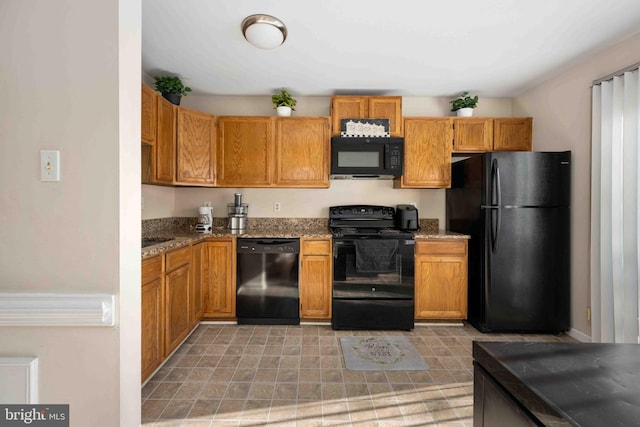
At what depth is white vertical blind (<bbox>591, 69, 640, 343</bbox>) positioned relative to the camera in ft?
7.60

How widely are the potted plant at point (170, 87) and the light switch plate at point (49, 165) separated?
2.06 m

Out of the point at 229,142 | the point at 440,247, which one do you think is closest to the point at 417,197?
the point at 440,247

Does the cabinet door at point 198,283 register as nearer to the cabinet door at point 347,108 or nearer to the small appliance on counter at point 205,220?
the small appliance on counter at point 205,220

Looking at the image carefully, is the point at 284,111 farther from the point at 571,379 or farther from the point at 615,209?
the point at 571,379

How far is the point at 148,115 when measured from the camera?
2566mm

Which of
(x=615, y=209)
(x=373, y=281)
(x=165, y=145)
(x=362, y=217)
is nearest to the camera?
(x=615, y=209)

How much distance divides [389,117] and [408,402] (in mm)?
2613

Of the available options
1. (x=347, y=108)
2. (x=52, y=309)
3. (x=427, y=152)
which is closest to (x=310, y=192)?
(x=347, y=108)

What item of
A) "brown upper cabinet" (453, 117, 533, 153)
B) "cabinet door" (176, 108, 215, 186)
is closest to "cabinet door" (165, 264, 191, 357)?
"cabinet door" (176, 108, 215, 186)

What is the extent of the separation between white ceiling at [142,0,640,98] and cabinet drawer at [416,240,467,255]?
1.62 meters

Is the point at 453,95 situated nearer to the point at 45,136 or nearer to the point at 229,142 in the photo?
the point at 229,142

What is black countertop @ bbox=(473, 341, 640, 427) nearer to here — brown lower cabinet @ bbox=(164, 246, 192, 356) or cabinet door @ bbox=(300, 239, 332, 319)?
brown lower cabinet @ bbox=(164, 246, 192, 356)

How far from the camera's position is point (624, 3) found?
2002mm

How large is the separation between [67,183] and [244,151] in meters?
2.27
